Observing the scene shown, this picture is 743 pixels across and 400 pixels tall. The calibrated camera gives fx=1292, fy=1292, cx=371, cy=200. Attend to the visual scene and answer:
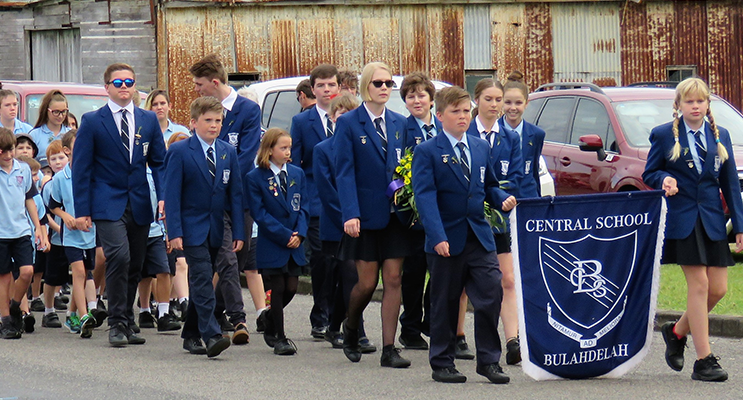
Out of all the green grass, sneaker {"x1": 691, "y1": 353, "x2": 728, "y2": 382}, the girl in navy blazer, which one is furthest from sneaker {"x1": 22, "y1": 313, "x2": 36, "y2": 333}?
sneaker {"x1": 691, "y1": 353, "x2": 728, "y2": 382}

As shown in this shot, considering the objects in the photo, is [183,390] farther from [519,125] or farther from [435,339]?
[519,125]

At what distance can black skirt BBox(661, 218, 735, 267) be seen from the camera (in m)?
7.91

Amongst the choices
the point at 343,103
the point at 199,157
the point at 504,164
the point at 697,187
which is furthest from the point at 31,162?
the point at 697,187

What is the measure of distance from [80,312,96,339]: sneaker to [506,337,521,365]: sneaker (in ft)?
11.7

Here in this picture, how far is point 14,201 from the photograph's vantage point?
10602 mm

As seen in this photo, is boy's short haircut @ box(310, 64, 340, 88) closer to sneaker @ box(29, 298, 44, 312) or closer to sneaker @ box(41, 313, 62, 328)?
sneaker @ box(41, 313, 62, 328)

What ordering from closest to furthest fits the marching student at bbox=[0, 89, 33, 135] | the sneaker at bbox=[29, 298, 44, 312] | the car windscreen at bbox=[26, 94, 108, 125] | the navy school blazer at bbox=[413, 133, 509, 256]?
the navy school blazer at bbox=[413, 133, 509, 256] → the sneaker at bbox=[29, 298, 44, 312] → the marching student at bbox=[0, 89, 33, 135] → the car windscreen at bbox=[26, 94, 108, 125]

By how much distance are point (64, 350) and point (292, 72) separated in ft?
58.8

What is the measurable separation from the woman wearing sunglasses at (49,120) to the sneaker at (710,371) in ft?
23.6

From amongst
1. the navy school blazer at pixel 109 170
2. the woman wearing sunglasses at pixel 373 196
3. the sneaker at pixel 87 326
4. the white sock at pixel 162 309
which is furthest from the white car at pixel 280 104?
the woman wearing sunglasses at pixel 373 196

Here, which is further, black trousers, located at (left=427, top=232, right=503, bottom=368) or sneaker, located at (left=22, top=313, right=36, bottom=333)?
sneaker, located at (left=22, top=313, right=36, bottom=333)

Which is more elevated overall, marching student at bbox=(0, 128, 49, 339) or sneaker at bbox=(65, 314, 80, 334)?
marching student at bbox=(0, 128, 49, 339)

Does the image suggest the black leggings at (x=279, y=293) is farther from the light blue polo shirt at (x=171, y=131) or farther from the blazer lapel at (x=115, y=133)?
the light blue polo shirt at (x=171, y=131)

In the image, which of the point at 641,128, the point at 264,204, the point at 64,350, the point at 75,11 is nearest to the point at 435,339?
the point at 264,204
